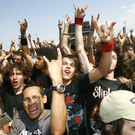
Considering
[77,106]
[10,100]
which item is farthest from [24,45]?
[77,106]

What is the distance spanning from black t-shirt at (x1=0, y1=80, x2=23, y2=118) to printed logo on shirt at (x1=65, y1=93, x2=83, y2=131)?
A: 828 millimetres

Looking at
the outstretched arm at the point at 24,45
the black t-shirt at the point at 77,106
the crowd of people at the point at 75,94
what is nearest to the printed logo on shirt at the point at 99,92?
the crowd of people at the point at 75,94

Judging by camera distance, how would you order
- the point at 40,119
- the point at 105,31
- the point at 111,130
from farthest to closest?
the point at 40,119 < the point at 105,31 < the point at 111,130

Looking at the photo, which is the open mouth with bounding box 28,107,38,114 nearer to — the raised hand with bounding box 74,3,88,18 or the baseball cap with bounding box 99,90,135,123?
the baseball cap with bounding box 99,90,135,123

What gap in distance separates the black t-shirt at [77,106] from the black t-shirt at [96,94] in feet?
0.37

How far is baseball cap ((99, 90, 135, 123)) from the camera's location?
94cm

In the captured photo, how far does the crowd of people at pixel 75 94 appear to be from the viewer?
3.32 ft

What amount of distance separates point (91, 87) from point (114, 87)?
35 centimetres

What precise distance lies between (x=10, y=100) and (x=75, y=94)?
3.68 ft

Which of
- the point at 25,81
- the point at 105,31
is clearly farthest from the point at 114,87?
the point at 25,81

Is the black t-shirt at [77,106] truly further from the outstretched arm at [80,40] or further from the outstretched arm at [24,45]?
the outstretched arm at [24,45]

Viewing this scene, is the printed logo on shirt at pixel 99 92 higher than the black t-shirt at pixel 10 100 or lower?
higher

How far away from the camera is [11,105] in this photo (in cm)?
208

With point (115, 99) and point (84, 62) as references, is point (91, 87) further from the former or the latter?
A: point (115, 99)
